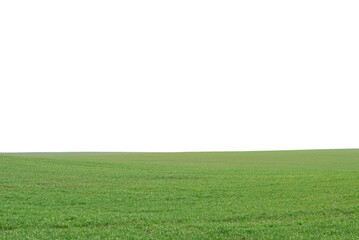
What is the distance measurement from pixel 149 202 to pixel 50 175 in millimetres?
18054

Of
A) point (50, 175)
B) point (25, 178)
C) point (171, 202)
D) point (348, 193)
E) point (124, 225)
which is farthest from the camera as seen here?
point (50, 175)

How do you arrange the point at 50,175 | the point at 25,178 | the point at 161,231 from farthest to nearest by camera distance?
1. the point at 50,175
2. the point at 25,178
3. the point at 161,231

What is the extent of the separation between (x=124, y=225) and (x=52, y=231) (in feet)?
12.1

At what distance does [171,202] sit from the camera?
80.7ft

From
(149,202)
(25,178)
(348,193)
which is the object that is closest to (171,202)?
(149,202)

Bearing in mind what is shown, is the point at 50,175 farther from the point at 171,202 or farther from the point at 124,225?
the point at 124,225

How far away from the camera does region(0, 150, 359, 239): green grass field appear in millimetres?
17188

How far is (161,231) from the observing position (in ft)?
56.5

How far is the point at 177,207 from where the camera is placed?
22.8 meters

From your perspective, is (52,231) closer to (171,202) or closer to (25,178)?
(171,202)

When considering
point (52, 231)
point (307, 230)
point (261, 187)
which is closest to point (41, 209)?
point (52, 231)

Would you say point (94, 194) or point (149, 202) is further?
point (94, 194)

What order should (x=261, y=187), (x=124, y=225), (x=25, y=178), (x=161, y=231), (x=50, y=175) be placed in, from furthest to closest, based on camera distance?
(x=50, y=175)
(x=25, y=178)
(x=261, y=187)
(x=124, y=225)
(x=161, y=231)

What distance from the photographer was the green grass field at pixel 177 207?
1719 centimetres
